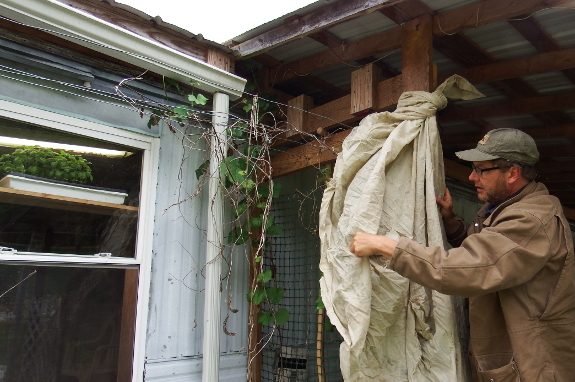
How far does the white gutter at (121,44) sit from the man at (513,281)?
163 cm

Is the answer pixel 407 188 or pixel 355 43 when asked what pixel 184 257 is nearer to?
pixel 407 188

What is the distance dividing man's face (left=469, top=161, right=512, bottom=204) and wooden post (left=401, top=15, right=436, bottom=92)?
2.06ft

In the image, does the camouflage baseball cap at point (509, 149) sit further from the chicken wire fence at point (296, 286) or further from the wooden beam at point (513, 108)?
the chicken wire fence at point (296, 286)

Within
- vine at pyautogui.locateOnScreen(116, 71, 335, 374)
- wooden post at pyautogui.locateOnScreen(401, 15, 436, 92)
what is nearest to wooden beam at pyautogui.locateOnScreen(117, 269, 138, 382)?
vine at pyautogui.locateOnScreen(116, 71, 335, 374)

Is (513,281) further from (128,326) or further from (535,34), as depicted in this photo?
(128,326)

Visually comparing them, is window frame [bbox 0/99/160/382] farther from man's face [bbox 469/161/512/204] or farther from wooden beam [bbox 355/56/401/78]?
man's face [bbox 469/161/512/204]

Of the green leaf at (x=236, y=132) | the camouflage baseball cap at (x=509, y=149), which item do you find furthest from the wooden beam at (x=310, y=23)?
the camouflage baseball cap at (x=509, y=149)

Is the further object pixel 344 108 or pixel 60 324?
pixel 344 108

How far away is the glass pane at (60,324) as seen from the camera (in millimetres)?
2574

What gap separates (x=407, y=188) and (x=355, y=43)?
129cm

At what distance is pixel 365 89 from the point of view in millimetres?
3211

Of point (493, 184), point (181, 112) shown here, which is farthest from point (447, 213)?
point (181, 112)

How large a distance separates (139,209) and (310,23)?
5.42 feet

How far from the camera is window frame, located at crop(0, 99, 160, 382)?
2719mm
